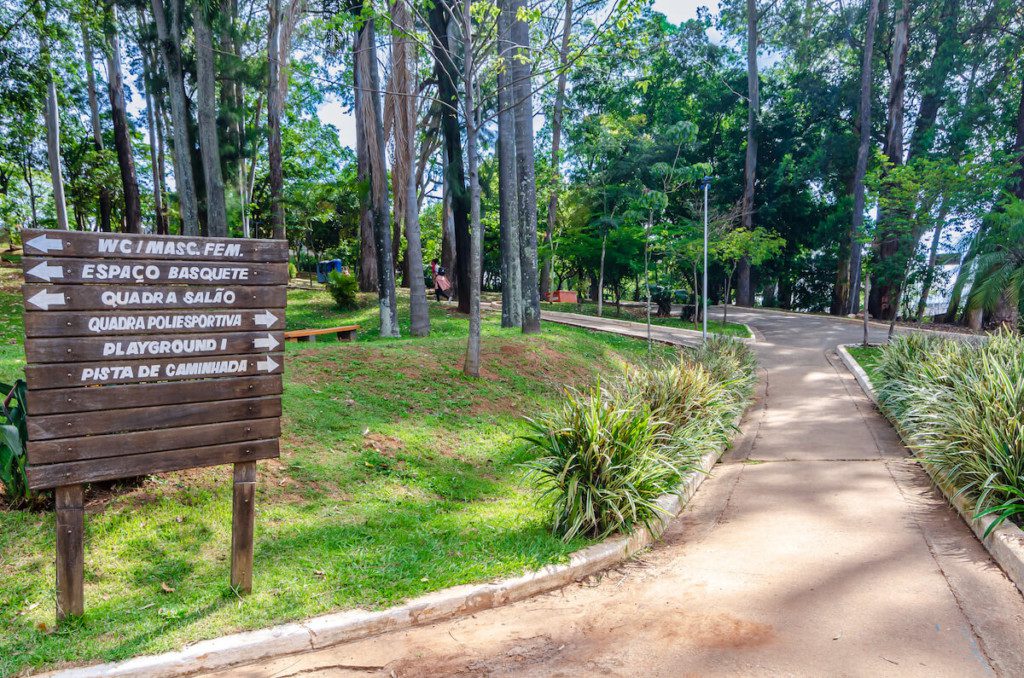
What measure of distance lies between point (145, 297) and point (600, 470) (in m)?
3.53

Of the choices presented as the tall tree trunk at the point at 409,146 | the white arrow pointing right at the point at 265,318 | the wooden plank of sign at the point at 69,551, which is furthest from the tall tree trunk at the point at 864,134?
the wooden plank of sign at the point at 69,551

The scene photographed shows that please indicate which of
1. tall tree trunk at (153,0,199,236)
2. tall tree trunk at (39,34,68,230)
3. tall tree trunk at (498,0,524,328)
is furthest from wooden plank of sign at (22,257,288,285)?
tall tree trunk at (39,34,68,230)

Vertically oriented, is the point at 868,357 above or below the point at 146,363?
below

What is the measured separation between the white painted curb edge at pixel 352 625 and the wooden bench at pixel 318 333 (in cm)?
897

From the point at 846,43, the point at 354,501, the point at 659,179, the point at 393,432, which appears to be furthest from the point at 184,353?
the point at 846,43

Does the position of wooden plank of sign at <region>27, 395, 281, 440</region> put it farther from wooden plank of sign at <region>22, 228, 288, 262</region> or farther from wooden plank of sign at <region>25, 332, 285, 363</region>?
wooden plank of sign at <region>22, 228, 288, 262</region>

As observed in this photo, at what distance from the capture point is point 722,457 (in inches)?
313

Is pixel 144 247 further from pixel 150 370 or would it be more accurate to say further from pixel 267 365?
pixel 267 365

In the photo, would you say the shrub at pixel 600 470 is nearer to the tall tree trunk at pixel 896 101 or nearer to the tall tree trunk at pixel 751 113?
the tall tree trunk at pixel 896 101

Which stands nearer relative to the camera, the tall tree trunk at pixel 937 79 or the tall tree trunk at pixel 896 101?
the tall tree trunk at pixel 937 79

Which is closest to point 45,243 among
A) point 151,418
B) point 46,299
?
point 46,299

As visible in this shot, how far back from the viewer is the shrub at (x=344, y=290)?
62.8 ft

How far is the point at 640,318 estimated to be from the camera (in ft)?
83.7

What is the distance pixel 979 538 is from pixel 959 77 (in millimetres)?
31668
